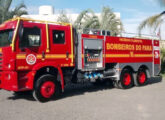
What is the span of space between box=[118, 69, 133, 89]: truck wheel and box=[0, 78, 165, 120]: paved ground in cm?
185

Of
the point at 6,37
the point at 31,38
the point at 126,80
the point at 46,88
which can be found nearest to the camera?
the point at 31,38

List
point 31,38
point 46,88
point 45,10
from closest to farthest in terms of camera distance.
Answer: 1. point 31,38
2. point 46,88
3. point 45,10

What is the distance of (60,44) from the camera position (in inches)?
357

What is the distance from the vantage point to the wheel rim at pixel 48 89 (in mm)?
8469

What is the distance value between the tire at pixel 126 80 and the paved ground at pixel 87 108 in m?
1.85

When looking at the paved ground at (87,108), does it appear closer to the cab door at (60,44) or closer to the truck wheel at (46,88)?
the truck wheel at (46,88)

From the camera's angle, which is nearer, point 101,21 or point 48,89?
point 48,89

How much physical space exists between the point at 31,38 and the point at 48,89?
1.90 meters

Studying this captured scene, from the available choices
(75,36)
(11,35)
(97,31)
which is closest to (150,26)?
(97,31)

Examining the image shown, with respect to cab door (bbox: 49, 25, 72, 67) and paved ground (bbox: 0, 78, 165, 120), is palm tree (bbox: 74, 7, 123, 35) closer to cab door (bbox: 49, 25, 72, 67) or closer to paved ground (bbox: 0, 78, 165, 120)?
cab door (bbox: 49, 25, 72, 67)

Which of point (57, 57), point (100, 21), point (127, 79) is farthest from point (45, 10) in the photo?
point (57, 57)

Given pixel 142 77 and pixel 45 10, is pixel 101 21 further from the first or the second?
pixel 45 10

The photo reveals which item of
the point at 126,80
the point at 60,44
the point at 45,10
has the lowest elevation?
the point at 126,80

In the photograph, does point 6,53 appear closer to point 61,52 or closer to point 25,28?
point 25,28
